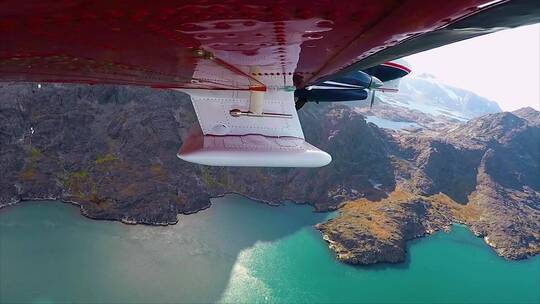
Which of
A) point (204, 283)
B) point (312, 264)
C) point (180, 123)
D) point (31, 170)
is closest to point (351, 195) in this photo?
point (312, 264)

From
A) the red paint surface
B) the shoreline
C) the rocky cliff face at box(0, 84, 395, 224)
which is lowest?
the shoreline

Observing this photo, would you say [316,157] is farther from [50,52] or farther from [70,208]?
[70,208]

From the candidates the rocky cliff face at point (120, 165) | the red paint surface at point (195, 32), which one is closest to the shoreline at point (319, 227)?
the rocky cliff face at point (120, 165)

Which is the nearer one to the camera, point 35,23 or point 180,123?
point 35,23

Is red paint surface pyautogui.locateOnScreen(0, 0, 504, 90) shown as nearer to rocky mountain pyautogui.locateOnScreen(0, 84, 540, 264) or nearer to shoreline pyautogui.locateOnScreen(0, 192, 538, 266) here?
shoreline pyautogui.locateOnScreen(0, 192, 538, 266)

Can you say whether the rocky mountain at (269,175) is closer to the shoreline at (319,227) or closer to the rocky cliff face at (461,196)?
the rocky cliff face at (461,196)

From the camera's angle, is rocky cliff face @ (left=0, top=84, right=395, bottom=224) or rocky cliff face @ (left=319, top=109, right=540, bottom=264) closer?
rocky cliff face @ (left=0, top=84, right=395, bottom=224)

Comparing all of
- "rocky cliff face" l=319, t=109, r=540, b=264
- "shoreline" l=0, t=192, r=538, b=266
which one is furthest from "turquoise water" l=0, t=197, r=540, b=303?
"rocky cliff face" l=319, t=109, r=540, b=264
